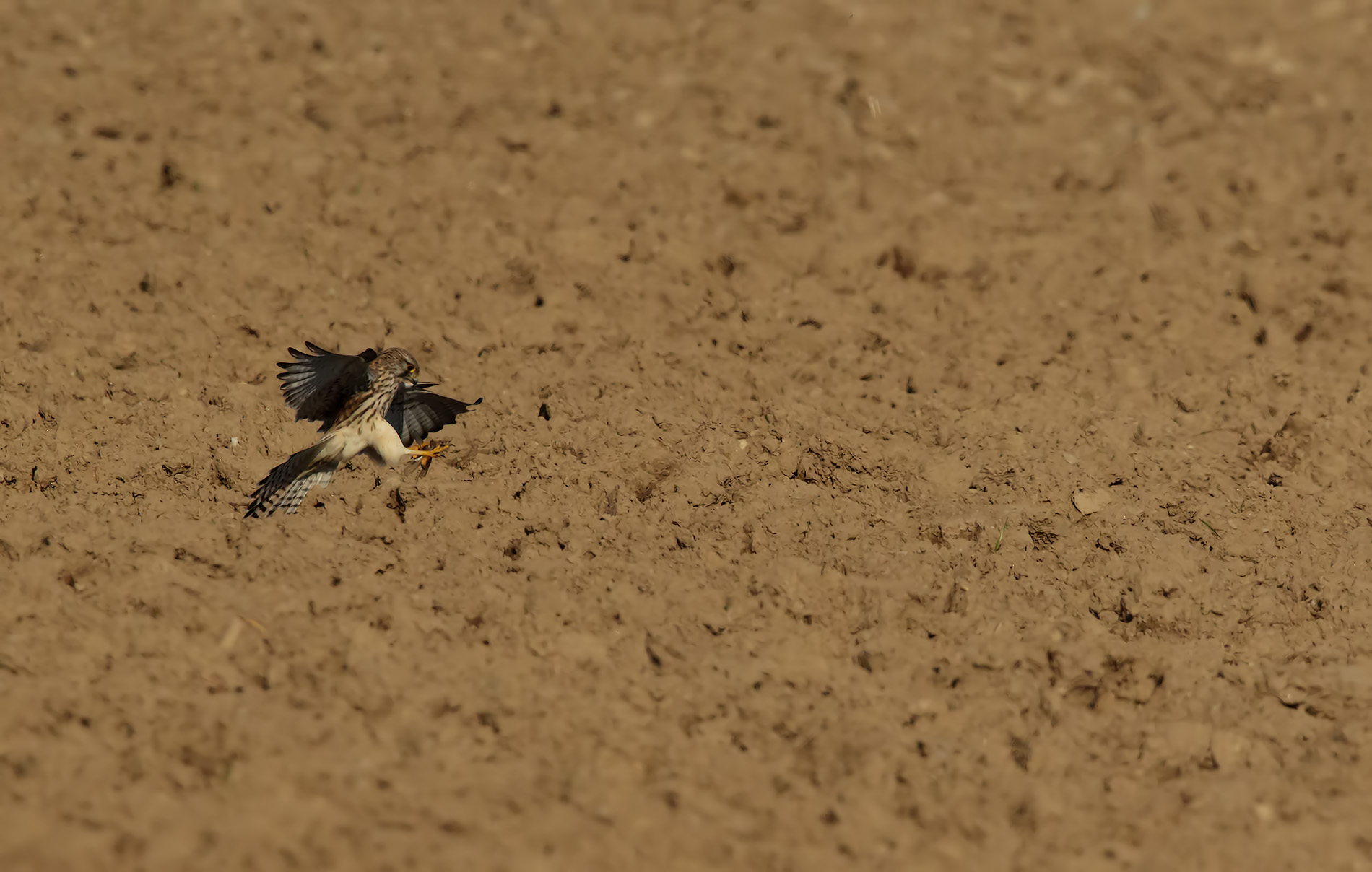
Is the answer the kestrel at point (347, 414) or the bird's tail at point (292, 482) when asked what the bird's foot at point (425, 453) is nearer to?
the kestrel at point (347, 414)

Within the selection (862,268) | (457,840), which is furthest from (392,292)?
(457,840)

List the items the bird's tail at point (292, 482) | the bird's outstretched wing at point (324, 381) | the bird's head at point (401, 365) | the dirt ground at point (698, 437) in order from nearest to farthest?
1. the dirt ground at point (698, 437)
2. the bird's tail at point (292, 482)
3. the bird's outstretched wing at point (324, 381)
4. the bird's head at point (401, 365)

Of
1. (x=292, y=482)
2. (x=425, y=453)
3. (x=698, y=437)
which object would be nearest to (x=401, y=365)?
(x=425, y=453)

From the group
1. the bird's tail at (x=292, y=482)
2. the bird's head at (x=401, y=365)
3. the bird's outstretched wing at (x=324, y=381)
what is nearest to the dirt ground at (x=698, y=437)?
the bird's tail at (x=292, y=482)

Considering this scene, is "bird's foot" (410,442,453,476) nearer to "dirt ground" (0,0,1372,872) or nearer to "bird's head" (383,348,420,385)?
"dirt ground" (0,0,1372,872)

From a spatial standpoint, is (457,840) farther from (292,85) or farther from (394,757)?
(292,85)

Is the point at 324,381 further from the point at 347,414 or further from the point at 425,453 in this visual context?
the point at 425,453
